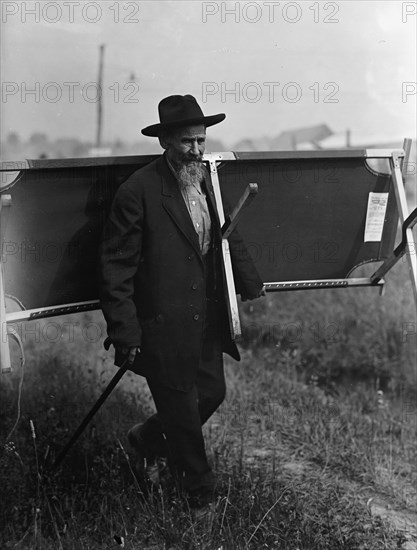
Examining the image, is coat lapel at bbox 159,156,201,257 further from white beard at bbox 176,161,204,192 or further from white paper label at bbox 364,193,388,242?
white paper label at bbox 364,193,388,242

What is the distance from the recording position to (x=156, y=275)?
437cm

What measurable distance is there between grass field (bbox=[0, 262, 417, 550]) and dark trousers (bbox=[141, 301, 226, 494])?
0.53 feet

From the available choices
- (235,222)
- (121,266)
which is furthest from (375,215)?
(121,266)

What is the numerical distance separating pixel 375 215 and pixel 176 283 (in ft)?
4.73

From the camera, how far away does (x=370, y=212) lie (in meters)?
5.19

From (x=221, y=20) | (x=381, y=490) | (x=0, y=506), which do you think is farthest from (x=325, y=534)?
(x=221, y=20)

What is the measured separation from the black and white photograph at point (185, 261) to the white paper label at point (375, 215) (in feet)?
0.06

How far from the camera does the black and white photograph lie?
4.35 m

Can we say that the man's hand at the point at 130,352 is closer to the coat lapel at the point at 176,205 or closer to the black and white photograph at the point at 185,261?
the black and white photograph at the point at 185,261

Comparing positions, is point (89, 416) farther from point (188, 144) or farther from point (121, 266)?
point (188, 144)

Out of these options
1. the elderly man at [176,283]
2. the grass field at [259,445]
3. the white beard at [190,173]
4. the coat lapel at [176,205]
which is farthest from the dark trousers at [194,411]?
the white beard at [190,173]

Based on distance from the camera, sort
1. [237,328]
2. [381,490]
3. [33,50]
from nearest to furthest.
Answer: [237,328] < [33,50] < [381,490]

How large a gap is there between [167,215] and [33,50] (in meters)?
1.34

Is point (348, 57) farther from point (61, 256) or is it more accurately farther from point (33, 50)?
point (61, 256)
